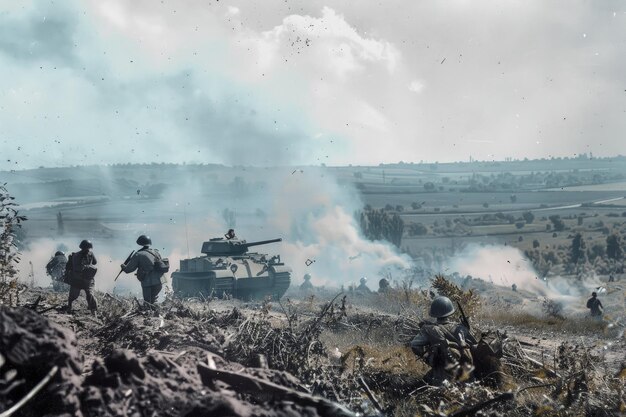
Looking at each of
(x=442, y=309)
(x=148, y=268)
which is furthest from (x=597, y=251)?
(x=442, y=309)

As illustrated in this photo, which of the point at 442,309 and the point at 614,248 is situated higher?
the point at 442,309

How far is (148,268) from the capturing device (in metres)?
13.3

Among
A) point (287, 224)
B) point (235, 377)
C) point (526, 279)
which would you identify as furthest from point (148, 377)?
point (287, 224)

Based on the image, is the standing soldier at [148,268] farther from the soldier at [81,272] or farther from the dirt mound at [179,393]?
the dirt mound at [179,393]

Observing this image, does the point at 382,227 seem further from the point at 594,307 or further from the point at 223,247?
the point at 594,307

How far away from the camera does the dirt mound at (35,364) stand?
547 cm

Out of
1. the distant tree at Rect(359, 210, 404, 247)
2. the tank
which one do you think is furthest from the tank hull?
the distant tree at Rect(359, 210, 404, 247)

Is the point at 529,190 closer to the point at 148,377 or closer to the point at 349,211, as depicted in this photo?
the point at 349,211

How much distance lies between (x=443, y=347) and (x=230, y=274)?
46.1ft

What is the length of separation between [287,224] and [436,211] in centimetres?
3748

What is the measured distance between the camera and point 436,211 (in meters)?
89.6

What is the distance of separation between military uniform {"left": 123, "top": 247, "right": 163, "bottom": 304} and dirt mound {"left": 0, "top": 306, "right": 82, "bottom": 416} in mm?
7456

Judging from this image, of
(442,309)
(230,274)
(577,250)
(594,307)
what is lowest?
(577,250)

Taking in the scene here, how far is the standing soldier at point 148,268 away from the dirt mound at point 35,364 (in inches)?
294
